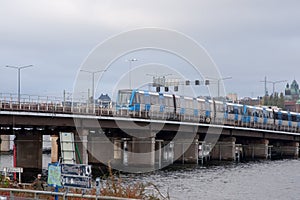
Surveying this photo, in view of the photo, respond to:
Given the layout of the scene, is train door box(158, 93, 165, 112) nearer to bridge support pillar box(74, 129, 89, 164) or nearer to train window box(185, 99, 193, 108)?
train window box(185, 99, 193, 108)

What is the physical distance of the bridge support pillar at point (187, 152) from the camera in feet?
307

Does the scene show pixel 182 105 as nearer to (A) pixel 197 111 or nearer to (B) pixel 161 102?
(A) pixel 197 111

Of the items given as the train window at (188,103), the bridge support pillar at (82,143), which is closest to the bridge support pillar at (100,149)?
the bridge support pillar at (82,143)

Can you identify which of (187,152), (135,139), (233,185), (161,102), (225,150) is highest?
(161,102)

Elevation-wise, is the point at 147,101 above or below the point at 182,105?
above

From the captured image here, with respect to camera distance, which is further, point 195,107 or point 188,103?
point 195,107

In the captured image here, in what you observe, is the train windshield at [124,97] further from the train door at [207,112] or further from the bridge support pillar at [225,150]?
the bridge support pillar at [225,150]

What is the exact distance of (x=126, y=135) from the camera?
295 ft

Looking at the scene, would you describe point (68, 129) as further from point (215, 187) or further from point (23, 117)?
point (215, 187)

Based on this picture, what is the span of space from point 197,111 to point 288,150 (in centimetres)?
3801

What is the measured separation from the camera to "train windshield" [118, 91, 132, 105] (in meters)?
85.4

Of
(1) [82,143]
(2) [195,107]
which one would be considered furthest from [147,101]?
(1) [82,143]

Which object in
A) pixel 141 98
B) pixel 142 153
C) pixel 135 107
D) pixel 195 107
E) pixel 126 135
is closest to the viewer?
pixel 135 107

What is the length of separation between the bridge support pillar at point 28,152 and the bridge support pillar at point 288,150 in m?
64.5
